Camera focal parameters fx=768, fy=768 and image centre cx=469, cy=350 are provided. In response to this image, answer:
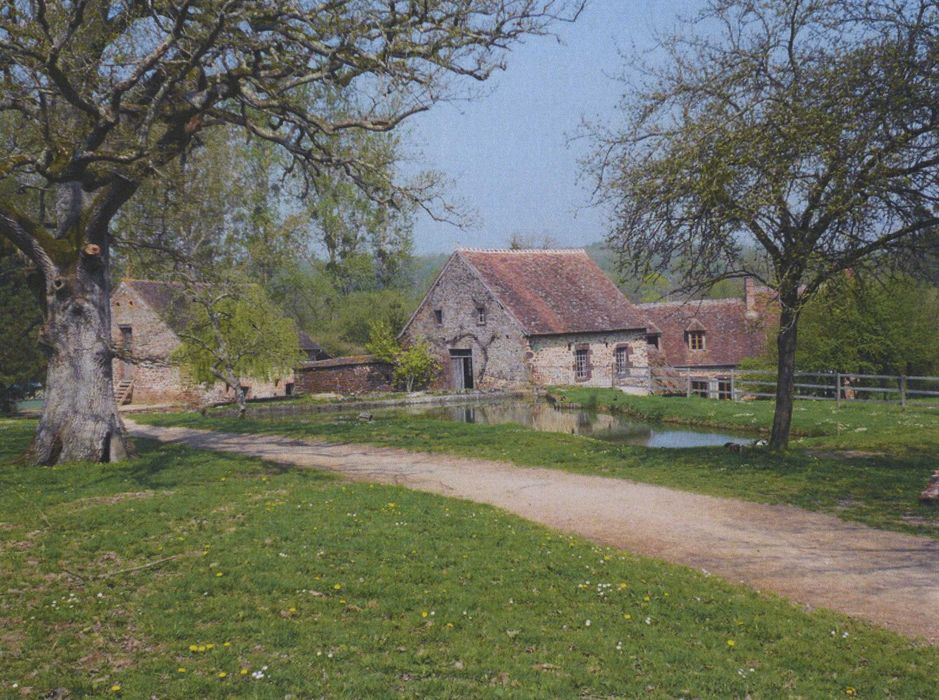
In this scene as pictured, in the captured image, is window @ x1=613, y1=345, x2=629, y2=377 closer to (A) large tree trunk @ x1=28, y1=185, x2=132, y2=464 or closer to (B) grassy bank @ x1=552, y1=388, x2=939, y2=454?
(B) grassy bank @ x1=552, y1=388, x2=939, y2=454

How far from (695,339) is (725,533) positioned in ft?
122

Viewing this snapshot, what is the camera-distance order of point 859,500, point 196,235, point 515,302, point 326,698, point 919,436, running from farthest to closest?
point 196,235, point 515,302, point 919,436, point 859,500, point 326,698

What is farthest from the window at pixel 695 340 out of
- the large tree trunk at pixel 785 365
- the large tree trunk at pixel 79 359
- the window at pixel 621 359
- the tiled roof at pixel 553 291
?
the large tree trunk at pixel 79 359

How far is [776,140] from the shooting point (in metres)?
12.3

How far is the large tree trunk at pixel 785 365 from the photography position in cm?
1323

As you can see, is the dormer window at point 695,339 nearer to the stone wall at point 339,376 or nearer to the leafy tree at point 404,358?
the leafy tree at point 404,358

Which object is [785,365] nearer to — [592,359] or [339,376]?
[592,359]

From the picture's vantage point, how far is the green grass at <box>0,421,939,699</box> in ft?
18.4

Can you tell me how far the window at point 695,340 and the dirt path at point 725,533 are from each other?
32.9 metres

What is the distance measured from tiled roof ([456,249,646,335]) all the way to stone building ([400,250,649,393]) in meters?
0.06

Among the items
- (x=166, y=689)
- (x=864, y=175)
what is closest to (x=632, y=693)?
(x=166, y=689)

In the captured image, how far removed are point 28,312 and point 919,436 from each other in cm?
2952

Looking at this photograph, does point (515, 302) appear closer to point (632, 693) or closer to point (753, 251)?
point (753, 251)

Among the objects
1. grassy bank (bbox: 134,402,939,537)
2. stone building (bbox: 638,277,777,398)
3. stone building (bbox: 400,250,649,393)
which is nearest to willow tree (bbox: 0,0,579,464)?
grassy bank (bbox: 134,402,939,537)
